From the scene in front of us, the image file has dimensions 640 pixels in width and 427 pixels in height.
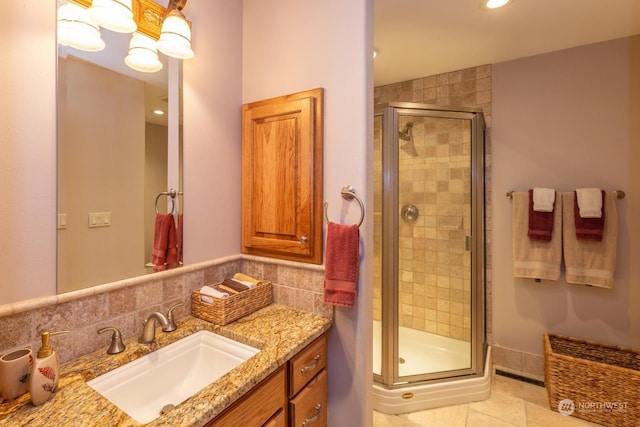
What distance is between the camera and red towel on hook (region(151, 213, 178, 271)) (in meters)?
1.23

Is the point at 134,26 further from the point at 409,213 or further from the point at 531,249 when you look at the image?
the point at 531,249

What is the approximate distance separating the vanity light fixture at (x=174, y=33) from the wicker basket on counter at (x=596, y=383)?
2.81m

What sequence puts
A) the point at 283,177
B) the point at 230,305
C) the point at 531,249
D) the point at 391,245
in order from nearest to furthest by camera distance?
the point at 230,305
the point at 283,177
the point at 391,245
the point at 531,249

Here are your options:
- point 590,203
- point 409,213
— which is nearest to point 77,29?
point 409,213

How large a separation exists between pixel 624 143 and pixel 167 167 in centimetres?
291

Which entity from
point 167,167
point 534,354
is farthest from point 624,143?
point 167,167

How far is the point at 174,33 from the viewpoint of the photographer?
1154mm

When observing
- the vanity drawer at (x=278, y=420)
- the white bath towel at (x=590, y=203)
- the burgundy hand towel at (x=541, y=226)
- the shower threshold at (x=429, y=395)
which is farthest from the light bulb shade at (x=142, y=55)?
the white bath towel at (x=590, y=203)

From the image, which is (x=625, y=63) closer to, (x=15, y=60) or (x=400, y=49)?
(x=400, y=49)

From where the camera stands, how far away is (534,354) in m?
2.25

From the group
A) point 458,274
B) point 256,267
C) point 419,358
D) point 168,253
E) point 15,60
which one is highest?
point 15,60

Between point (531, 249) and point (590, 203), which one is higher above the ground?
point (590, 203)

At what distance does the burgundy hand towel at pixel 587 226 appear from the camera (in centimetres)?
196

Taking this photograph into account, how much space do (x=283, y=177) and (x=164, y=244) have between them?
0.62m
